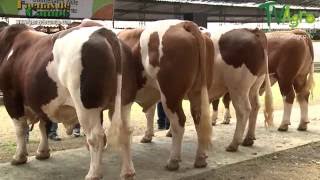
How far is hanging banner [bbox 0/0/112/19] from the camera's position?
17750 mm

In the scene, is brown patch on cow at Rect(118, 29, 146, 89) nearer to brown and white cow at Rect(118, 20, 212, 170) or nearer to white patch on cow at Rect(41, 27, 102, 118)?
brown and white cow at Rect(118, 20, 212, 170)

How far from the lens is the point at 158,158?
7082 mm

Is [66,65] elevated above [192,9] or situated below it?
above

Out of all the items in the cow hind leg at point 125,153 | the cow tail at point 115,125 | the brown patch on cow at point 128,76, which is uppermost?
the brown patch on cow at point 128,76

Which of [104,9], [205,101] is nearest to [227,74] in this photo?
[205,101]

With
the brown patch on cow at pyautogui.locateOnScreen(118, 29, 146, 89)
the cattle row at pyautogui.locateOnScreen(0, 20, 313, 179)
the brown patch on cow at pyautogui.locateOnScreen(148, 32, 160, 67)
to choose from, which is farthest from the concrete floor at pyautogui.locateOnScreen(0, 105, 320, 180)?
the brown patch on cow at pyautogui.locateOnScreen(148, 32, 160, 67)

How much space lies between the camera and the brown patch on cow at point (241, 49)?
289 inches

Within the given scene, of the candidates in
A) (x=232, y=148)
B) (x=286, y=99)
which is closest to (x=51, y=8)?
(x=286, y=99)

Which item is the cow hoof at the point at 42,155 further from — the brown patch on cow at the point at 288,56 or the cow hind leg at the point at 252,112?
the brown patch on cow at the point at 288,56

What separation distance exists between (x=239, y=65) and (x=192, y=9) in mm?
24161

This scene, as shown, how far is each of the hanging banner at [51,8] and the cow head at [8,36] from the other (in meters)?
11.4

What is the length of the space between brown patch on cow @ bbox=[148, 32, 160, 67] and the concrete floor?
1.37 metres

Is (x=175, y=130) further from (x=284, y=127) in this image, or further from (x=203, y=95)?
(x=284, y=127)

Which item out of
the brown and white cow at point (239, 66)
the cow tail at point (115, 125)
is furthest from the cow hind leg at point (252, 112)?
the cow tail at point (115, 125)
